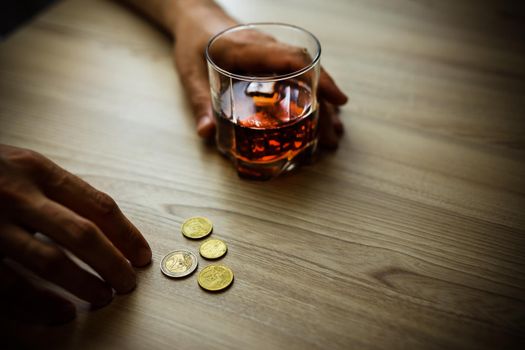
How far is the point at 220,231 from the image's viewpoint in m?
0.69

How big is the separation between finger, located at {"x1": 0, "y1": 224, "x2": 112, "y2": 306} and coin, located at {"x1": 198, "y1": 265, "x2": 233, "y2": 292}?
0.14 meters

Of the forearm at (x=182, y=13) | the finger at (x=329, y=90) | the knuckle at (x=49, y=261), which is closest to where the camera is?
the knuckle at (x=49, y=261)

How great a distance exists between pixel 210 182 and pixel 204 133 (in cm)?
10

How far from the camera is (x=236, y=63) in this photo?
2.82 feet

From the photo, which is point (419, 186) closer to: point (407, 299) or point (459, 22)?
point (407, 299)

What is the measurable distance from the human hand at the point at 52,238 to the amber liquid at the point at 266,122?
0.22m

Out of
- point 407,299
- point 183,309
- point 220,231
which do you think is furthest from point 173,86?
point 407,299

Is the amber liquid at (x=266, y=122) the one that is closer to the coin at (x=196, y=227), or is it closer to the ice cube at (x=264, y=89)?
the ice cube at (x=264, y=89)

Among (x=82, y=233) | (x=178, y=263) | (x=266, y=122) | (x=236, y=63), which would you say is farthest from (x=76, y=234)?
(x=236, y=63)

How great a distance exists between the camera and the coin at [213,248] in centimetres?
66

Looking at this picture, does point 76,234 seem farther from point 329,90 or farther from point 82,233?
point 329,90

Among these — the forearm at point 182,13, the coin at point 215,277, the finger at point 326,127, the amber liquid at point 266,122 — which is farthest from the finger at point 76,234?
the forearm at point 182,13

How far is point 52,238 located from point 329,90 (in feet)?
1.59

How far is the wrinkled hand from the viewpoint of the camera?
0.82 meters
